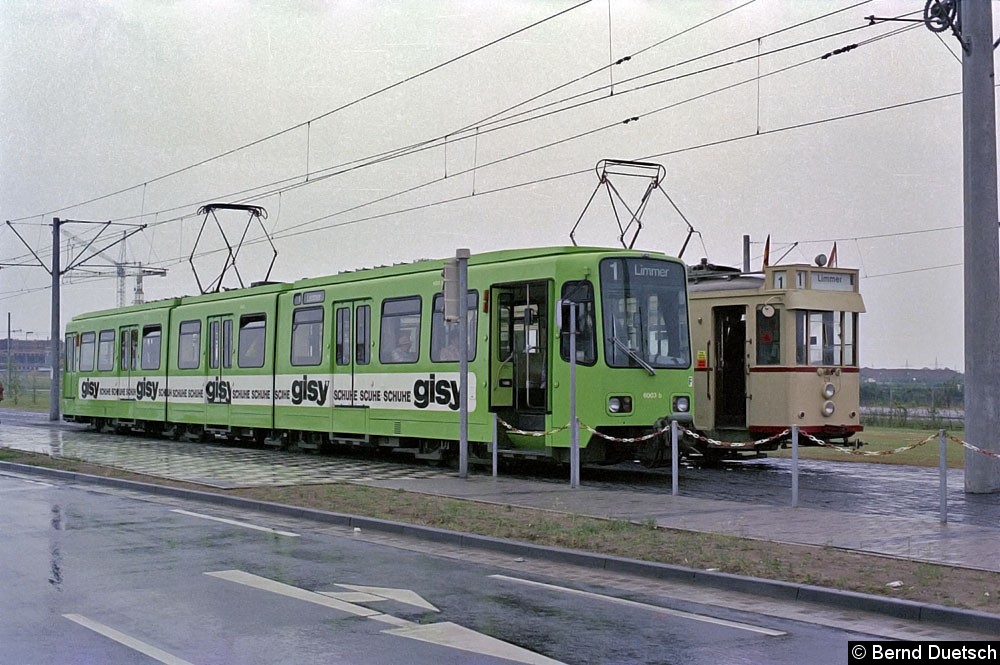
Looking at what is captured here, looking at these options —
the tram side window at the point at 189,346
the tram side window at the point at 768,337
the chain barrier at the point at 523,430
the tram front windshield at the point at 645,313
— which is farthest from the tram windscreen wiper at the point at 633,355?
the tram side window at the point at 189,346

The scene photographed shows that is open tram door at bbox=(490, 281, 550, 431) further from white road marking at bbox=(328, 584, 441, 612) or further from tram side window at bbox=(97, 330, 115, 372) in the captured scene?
tram side window at bbox=(97, 330, 115, 372)

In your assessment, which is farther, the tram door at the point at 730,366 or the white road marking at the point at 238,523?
the tram door at the point at 730,366

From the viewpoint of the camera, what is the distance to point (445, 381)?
21.5 m

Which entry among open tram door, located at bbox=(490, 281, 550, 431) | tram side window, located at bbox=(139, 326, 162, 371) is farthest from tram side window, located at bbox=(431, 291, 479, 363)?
tram side window, located at bbox=(139, 326, 162, 371)

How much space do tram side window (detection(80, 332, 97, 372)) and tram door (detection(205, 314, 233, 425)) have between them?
9.63 m

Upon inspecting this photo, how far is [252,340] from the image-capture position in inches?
1131

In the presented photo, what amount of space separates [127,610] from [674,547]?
5021mm

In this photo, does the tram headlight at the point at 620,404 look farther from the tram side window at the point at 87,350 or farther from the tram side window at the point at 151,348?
the tram side window at the point at 87,350

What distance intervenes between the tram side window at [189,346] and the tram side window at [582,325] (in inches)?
591

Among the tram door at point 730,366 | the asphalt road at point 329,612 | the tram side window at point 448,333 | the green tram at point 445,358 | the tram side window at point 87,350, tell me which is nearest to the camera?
the asphalt road at point 329,612

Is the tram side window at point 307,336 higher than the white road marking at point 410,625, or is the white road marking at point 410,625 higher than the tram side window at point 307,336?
the tram side window at point 307,336

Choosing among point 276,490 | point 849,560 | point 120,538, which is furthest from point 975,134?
point 120,538

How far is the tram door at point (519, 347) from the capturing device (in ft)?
64.7

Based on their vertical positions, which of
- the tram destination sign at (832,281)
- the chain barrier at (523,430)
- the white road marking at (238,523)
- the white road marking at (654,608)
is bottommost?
the white road marking at (654,608)
